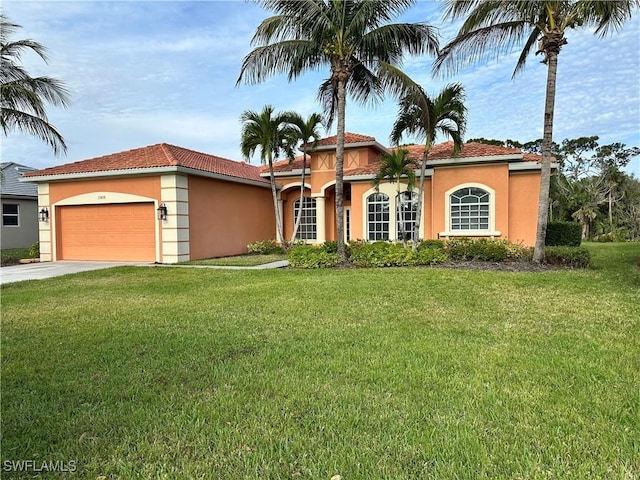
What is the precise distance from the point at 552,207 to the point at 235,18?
30.9 m

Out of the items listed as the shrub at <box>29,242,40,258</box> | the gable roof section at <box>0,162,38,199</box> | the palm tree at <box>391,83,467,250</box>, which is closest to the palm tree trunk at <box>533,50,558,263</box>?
the palm tree at <box>391,83,467,250</box>

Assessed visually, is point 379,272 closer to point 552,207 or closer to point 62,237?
point 62,237

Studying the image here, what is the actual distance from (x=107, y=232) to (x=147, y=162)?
3.62 m

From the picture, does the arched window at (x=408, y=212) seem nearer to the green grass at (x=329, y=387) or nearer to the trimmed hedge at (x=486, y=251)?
the trimmed hedge at (x=486, y=251)

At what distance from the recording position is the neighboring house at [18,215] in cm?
2302

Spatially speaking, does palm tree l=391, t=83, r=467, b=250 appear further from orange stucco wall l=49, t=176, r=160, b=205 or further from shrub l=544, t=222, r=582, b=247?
orange stucco wall l=49, t=176, r=160, b=205

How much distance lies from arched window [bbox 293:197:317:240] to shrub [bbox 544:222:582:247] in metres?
10.8

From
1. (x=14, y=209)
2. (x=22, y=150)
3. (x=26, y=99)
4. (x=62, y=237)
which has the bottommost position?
(x=62, y=237)

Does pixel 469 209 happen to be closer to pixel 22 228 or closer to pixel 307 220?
pixel 307 220

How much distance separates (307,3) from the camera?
1223 cm

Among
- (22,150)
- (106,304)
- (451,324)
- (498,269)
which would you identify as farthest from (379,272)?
(22,150)

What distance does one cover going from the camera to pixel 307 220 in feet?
69.8

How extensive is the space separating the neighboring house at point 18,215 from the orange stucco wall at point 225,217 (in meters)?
14.0

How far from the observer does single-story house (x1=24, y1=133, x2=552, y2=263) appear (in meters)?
15.6
